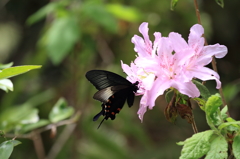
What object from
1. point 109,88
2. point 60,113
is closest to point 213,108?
point 109,88

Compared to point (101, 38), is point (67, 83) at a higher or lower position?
lower

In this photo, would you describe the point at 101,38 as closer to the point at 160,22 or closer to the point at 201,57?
the point at 160,22

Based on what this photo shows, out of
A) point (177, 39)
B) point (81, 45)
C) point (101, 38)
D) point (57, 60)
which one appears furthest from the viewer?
point (101, 38)

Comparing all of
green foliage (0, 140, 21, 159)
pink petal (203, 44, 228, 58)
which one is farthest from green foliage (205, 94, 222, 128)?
green foliage (0, 140, 21, 159)

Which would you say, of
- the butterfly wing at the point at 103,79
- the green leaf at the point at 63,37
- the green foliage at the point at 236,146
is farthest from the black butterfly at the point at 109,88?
the green leaf at the point at 63,37

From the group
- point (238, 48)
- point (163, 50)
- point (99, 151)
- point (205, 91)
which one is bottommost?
point (99, 151)

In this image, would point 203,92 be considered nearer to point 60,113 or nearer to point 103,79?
point 103,79

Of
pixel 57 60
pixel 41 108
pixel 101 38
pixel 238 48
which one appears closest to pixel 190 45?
pixel 57 60

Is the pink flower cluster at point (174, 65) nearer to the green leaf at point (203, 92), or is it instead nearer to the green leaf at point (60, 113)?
the green leaf at point (203, 92)
